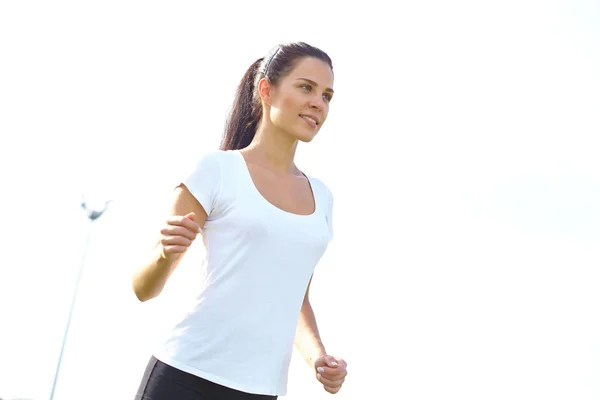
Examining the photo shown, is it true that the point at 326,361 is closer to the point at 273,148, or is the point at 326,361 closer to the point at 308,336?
the point at 308,336

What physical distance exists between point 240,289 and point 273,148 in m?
0.78

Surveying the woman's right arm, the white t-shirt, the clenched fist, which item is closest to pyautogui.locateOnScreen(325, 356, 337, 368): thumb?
the white t-shirt

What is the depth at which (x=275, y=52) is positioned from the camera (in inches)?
162

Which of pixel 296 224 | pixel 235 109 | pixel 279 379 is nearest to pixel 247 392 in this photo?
pixel 279 379

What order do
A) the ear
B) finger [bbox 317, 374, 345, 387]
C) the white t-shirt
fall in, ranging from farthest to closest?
the ear
finger [bbox 317, 374, 345, 387]
the white t-shirt

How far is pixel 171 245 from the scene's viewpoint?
2.98 meters

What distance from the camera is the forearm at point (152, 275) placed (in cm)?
320

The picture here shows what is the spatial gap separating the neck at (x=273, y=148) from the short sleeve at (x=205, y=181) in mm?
361

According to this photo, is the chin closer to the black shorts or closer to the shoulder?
the shoulder

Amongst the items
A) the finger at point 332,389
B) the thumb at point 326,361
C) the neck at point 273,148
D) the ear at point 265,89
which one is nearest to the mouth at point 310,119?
the neck at point 273,148

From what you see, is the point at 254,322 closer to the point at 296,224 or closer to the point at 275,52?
the point at 296,224

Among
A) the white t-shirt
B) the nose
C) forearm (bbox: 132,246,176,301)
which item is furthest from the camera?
the nose

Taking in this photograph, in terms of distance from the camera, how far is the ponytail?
4.14m

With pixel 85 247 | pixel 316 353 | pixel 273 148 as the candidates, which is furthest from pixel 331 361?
pixel 85 247
